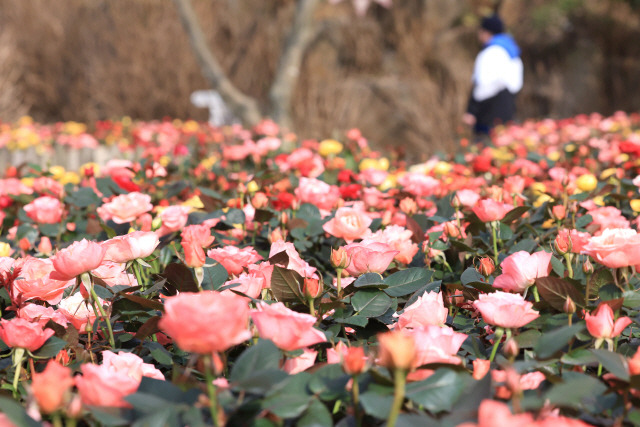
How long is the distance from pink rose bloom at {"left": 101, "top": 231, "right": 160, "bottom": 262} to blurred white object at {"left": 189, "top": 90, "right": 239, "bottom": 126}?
24.1ft

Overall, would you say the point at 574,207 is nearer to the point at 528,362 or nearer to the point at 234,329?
the point at 528,362

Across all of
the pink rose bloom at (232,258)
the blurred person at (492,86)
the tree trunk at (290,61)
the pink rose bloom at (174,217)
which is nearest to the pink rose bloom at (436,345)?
the pink rose bloom at (232,258)

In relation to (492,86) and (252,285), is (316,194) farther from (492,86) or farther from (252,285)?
(492,86)

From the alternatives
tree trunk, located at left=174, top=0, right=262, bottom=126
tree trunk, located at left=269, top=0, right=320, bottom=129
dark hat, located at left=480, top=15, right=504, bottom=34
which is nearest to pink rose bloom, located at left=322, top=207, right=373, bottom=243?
dark hat, located at left=480, top=15, right=504, bottom=34

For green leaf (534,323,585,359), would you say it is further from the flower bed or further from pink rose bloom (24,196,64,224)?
pink rose bloom (24,196,64,224)

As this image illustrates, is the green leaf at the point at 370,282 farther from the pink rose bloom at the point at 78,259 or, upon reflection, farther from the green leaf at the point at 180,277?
the pink rose bloom at the point at 78,259

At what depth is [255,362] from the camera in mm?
747

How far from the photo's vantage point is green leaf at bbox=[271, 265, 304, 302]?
1.01m

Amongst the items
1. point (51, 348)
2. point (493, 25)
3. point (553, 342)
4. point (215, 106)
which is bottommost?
point (215, 106)

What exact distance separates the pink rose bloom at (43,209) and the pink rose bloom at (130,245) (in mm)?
747

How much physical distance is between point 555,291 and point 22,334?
81 centimetres

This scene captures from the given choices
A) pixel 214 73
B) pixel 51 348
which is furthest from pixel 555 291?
pixel 214 73

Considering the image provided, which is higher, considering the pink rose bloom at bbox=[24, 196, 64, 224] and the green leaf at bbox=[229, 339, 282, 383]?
the green leaf at bbox=[229, 339, 282, 383]

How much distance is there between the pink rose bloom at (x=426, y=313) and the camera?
0.97m
